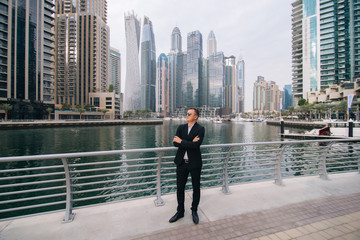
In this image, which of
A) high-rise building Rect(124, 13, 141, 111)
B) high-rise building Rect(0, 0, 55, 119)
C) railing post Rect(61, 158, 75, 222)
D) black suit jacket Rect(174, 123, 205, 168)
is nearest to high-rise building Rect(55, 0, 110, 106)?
high-rise building Rect(0, 0, 55, 119)

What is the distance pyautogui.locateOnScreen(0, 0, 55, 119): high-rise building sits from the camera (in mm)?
54341

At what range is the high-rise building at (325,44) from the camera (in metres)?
78.9

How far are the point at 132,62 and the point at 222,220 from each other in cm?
18821

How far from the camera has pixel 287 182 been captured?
16.4 feet

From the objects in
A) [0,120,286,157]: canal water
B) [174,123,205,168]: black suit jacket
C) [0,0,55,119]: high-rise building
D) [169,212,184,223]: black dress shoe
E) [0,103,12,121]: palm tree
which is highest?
[0,0,55,119]: high-rise building

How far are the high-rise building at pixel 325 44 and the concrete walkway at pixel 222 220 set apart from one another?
10492 centimetres

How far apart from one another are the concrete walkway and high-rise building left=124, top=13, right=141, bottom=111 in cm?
18209

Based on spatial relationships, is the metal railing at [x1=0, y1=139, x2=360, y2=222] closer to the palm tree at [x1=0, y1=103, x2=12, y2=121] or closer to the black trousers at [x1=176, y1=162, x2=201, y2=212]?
the black trousers at [x1=176, y1=162, x2=201, y2=212]

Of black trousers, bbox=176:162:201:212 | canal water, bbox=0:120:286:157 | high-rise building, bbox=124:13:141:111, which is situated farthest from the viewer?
high-rise building, bbox=124:13:141:111

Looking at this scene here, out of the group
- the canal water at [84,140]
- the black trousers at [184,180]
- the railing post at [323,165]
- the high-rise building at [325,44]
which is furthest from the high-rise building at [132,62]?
the black trousers at [184,180]

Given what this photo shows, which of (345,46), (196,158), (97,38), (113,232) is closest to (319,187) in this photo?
(196,158)

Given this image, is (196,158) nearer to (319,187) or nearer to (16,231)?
(16,231)

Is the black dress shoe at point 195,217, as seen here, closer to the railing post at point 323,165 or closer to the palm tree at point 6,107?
the railing post at point 323,165

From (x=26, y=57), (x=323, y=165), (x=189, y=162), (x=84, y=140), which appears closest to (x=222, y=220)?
(x=189, y=162)
